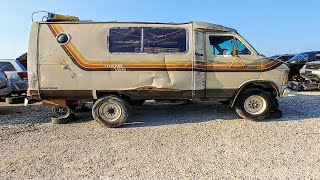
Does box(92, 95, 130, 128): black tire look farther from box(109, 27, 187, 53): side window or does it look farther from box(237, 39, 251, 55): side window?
box(237, 39, 251, 55): side window

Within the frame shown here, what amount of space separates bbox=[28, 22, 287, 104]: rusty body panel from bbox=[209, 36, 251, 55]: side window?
0.13 meters

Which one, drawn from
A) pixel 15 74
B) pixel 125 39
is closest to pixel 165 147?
pixel 125 39

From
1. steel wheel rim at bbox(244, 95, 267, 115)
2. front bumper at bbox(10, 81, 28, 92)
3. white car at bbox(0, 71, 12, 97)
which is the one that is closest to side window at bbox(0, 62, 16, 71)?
front bumper at bbox(10, 81, 28, 92)

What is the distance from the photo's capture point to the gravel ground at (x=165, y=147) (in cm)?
481

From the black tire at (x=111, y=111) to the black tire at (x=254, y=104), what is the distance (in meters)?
2.99

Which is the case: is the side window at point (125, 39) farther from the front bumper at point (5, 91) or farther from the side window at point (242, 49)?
the front bumper at point (5, 91)

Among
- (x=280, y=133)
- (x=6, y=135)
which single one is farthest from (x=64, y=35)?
(x=280, y=133)

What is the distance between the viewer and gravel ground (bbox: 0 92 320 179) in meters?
4.81

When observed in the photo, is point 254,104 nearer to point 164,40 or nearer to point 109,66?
point 164,40

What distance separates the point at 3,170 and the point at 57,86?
3.03m

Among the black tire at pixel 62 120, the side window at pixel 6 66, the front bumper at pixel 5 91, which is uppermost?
the side window at pixel 6 66

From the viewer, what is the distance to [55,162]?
5262 mm

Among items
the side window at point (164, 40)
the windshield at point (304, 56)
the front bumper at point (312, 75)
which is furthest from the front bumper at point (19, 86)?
the windshield at point (304, 56)

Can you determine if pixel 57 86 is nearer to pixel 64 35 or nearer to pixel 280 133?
pixel 64 35
